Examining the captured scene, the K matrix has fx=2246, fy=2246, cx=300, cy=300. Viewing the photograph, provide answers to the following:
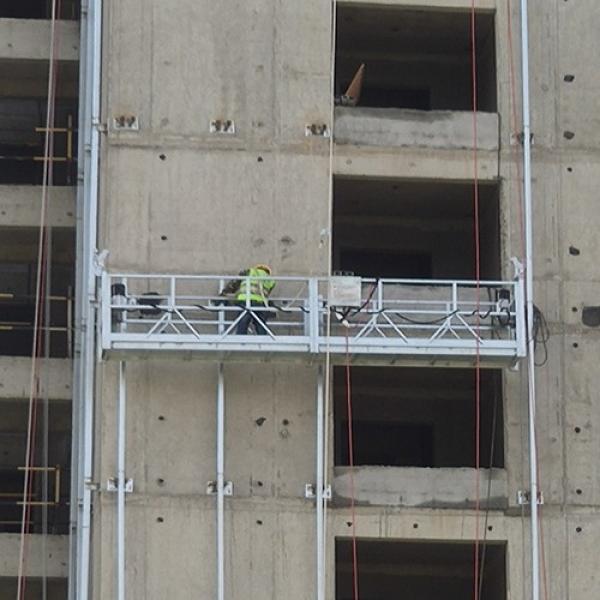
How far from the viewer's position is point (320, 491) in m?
36.3

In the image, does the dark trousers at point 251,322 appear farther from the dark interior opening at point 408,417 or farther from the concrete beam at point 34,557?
the concrete beam at point 34,557

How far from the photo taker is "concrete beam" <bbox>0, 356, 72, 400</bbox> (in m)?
38.5

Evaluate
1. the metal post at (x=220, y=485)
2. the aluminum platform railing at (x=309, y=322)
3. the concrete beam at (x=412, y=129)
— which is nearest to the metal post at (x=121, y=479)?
the aluminum platform railing at (x=309, y=322)

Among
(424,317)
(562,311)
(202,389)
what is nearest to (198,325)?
(202,389)

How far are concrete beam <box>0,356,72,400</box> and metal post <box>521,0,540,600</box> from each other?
7893 mm

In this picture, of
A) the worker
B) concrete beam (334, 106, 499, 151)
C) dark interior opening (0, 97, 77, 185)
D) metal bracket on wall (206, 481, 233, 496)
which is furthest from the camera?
dark interior opening (0, 97, 77, 185)

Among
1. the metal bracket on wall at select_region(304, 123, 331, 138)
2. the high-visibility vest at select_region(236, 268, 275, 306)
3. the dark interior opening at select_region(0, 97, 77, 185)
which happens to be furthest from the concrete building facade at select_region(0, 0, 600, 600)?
the dark interior opening at select_region(0, 97, 77, 185)

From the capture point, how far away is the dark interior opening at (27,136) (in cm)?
4325

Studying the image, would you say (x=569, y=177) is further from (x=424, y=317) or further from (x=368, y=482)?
(x=368, y=482)

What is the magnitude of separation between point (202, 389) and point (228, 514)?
83.1 inches

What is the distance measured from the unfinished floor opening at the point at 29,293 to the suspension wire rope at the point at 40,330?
0.19 meters

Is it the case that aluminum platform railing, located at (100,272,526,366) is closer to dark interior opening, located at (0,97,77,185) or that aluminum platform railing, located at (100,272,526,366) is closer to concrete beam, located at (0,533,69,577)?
concrete beam, located at (0,533,69,577)

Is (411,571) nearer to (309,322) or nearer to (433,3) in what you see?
(309,322)

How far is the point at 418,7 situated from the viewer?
39.2 m
